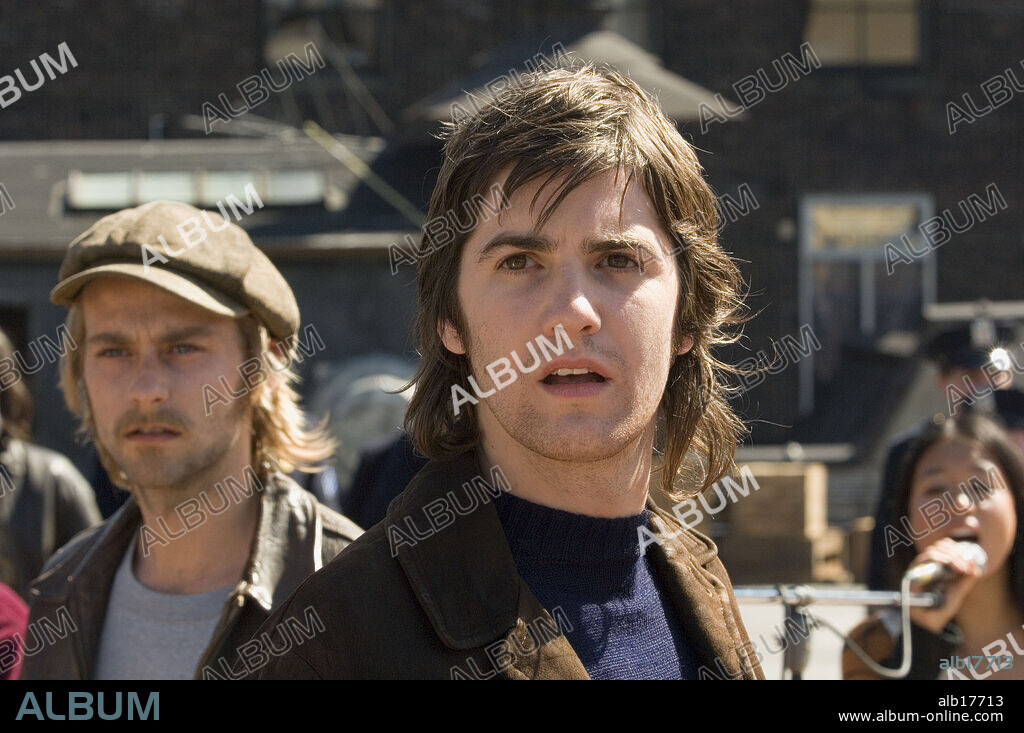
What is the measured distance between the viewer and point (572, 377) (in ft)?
6.42

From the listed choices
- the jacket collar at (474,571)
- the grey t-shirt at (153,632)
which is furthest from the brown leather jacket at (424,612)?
the grey t-shirt at (153,632)

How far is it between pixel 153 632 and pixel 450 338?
1.06 m

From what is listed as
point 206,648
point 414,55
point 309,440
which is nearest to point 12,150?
point 414,55

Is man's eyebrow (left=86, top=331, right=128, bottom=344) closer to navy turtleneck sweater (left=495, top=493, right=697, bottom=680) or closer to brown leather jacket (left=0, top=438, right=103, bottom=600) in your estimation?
navy turtleneck sweater (left=495, top=493, right=697, bottom=680)

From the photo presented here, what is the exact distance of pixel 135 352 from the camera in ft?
9.52

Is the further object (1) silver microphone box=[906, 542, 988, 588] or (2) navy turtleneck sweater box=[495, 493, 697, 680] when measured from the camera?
(1) silver microphone box=[906, 542, 988, 588]

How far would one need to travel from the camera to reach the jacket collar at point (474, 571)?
1798mm

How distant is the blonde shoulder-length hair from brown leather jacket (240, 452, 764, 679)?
1.10 metres

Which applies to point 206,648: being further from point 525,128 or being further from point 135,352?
point 525,128

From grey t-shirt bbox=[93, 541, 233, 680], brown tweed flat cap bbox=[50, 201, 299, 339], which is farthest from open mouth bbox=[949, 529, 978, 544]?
grey t-shirt bbox=[93, 541, 233, 680]

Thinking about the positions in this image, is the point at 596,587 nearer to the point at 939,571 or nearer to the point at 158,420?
the point at 158,420

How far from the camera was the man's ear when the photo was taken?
2.12 metres

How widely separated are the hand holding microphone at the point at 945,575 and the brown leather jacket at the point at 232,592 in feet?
4.76
